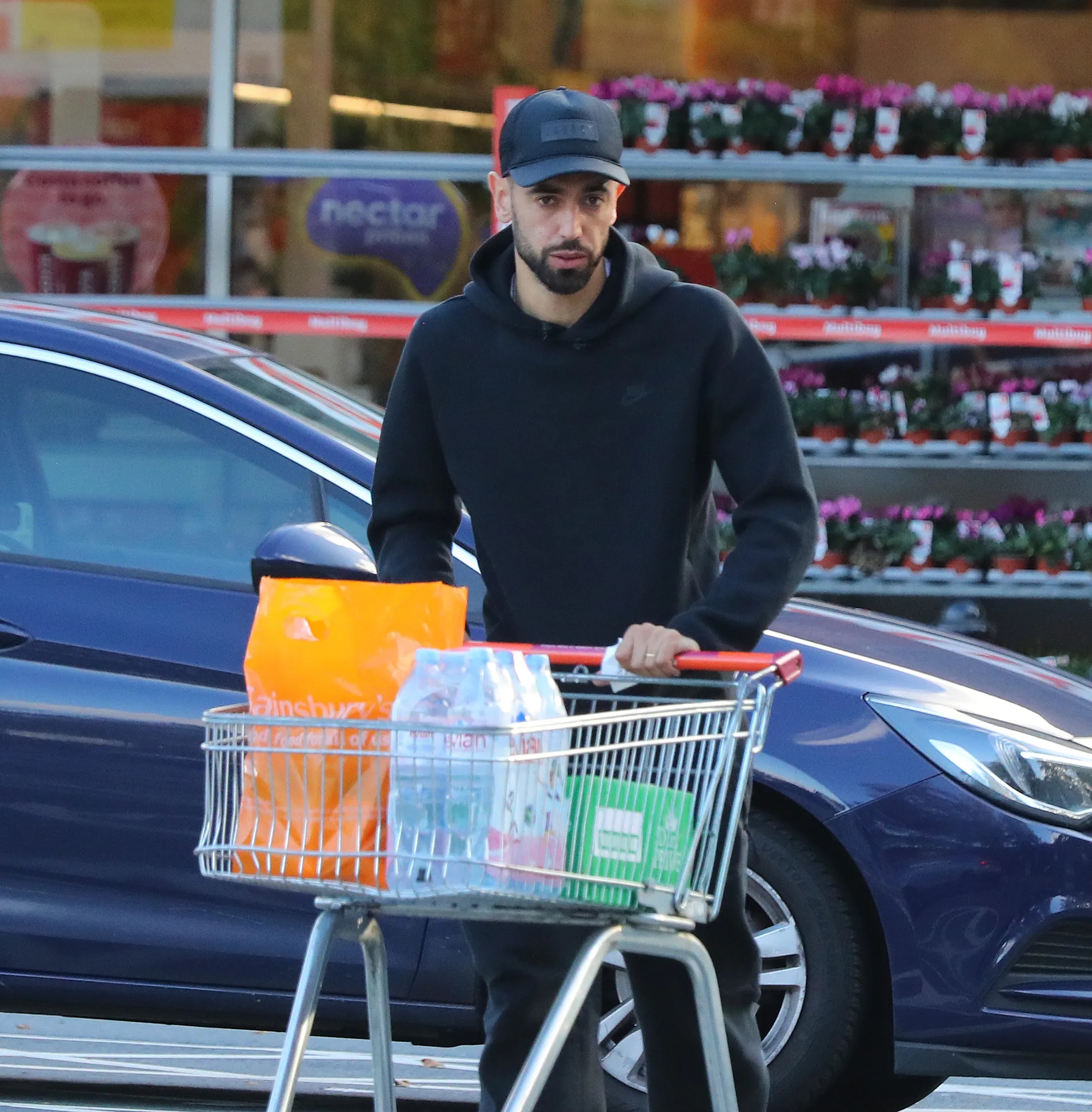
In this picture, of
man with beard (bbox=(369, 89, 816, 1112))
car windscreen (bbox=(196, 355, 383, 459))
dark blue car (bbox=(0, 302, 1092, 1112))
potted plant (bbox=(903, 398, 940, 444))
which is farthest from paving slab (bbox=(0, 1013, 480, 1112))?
potted plant (bbox=(903, 398, 940, 444))

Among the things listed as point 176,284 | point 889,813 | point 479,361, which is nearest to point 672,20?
point 176,284

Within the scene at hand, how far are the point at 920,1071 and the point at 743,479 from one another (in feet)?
5.42

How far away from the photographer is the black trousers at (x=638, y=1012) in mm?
3328

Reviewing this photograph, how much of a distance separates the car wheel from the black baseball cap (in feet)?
5.70

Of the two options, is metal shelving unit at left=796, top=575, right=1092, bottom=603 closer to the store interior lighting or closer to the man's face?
the store interior lighting

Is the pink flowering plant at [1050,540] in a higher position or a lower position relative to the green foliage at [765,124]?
lower

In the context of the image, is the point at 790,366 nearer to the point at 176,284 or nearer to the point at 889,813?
the point at 176,284

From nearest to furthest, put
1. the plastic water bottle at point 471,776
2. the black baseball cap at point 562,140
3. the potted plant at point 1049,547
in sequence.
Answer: the plastic water bottle at point 471,776 < the black baseball cap at point 562,140 < the potted plant at point 1049,547

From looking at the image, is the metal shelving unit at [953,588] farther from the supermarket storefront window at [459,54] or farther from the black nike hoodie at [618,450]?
the black nike hoodie at [618,450]

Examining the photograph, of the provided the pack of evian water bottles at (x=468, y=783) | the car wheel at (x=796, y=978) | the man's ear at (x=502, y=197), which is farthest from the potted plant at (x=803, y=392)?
the pack of evian water bottles at (x=468, y=783)

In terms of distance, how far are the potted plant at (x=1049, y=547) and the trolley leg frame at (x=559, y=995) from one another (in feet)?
21.3

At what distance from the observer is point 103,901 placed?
172 inches

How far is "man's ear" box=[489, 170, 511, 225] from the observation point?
3.23 m

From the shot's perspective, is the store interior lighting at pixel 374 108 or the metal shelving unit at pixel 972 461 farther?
the store interior lighting at pixel 374 108
